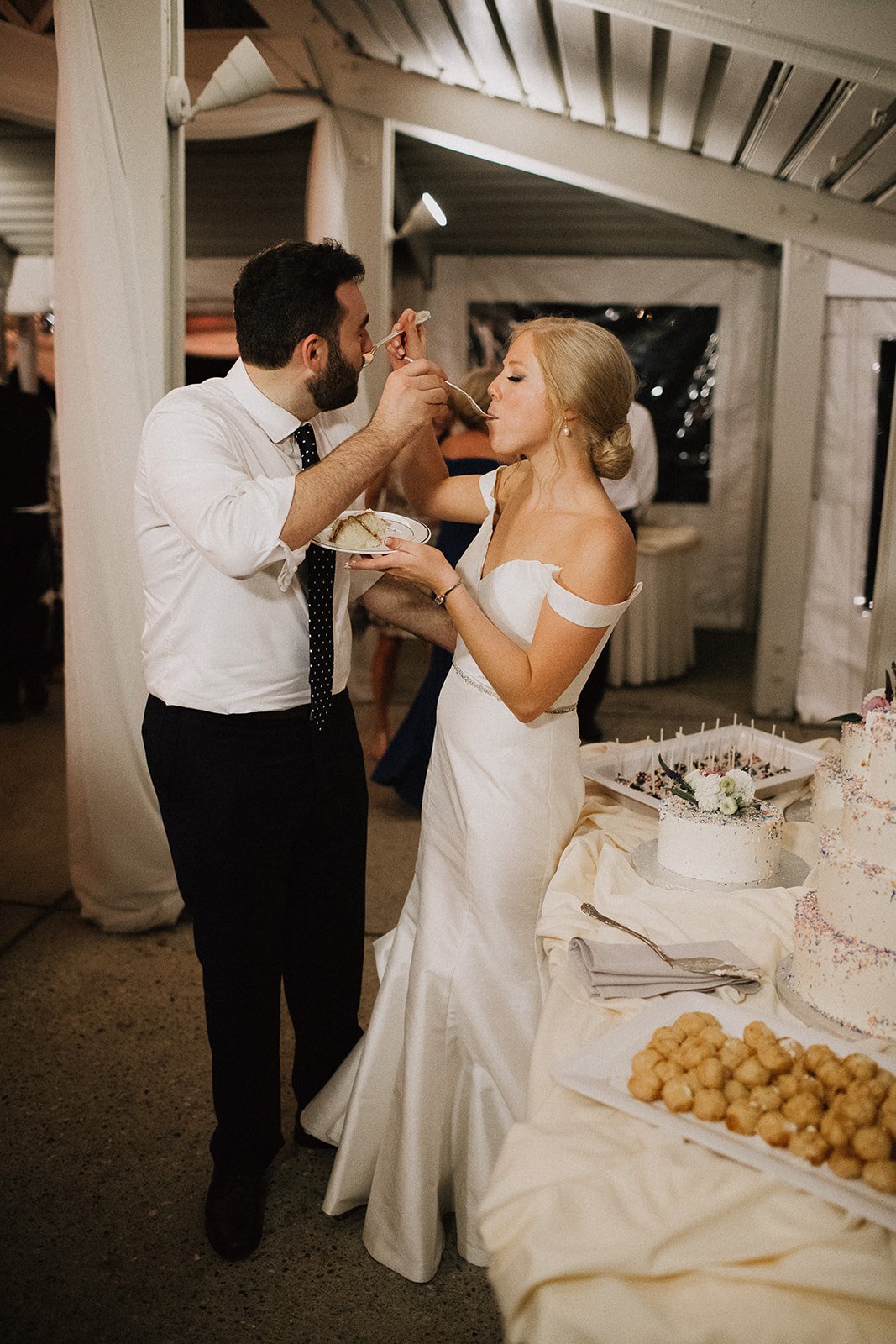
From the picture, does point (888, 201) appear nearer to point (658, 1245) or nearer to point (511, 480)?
point (511, 480)

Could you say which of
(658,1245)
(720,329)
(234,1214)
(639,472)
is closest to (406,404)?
(658,1245)

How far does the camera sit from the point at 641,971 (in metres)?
1.45

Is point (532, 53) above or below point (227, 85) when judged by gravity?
above

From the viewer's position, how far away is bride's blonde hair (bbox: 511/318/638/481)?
188cm

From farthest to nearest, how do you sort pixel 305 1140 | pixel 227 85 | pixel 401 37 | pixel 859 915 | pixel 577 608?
pixel 401 37
pixel 227 85
pixel 305 1140
pixel 577 608
pixel 859 915

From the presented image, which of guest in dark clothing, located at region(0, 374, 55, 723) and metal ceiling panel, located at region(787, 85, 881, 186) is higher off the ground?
metal ceiling panel, located at region(787, 85, 881, 186)

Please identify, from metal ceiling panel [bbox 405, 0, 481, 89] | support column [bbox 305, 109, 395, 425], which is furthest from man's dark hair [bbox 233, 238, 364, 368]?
support column [bbox 305, 109, 395, 425]

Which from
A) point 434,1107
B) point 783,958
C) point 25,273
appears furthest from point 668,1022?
point 25,273

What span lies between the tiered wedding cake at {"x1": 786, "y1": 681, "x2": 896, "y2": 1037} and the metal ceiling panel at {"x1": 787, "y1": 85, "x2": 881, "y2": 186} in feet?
11.0

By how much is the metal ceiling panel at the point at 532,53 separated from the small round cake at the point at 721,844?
3.72 metres

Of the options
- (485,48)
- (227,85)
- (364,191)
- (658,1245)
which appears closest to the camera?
(658,1245)

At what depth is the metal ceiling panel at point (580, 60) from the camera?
13.9 ft

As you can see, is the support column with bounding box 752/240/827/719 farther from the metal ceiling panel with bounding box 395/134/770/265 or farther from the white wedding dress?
the white wedding dress

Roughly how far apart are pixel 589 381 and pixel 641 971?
3.30 feet
